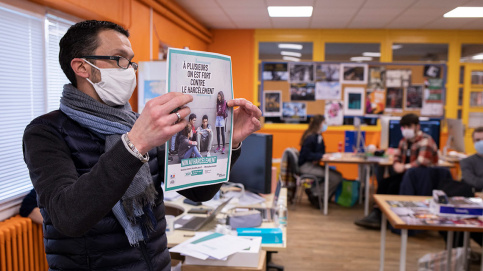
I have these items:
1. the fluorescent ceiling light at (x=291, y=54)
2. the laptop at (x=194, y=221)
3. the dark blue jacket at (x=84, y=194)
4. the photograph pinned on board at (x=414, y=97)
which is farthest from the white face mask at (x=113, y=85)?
the photograph pinned on board at (x=414, y=97)

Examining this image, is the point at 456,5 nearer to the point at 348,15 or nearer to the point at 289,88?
the point at 348,15

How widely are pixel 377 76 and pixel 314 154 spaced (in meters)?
2.84

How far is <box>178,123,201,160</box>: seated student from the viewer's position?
101 centimetres

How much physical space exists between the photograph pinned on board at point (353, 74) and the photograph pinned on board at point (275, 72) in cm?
111

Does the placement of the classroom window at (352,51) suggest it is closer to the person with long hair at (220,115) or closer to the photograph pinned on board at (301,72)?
the photograph pinned on board at (301,72)

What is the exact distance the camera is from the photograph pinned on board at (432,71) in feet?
24.8

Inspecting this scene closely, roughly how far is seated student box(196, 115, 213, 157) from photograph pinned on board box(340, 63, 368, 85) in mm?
6960

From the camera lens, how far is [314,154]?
5.72 m

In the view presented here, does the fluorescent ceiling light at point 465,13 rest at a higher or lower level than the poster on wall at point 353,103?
higher

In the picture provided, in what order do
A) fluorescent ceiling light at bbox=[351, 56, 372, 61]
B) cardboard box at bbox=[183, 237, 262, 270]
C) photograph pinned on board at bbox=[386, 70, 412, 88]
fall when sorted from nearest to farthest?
cardboard box at bbox=[183, 237, 262, 270] → photograph pinned on board at bbox=[386, 70, 412, 88] → fluorescent ceiling light at bbox=[351, 56, 372, 61]

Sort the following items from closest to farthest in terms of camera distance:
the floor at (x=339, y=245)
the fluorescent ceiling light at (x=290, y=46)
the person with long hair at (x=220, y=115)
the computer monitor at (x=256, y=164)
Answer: the person with long hair at (x=220, y=115)
the computer monitor at (x=256, y=164)
the floor at (x=339, y=245)
the fluorescent ceiling light at (x=290, y=46)

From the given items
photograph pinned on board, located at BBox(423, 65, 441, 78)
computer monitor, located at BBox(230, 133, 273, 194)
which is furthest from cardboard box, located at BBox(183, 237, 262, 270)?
photograph pinned on board, located at BBox(423, 65, 441, 78)

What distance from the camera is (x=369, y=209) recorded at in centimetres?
581

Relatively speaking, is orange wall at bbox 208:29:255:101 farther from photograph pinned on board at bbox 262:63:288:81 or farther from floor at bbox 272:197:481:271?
floor at bbox 272:197:481:271
